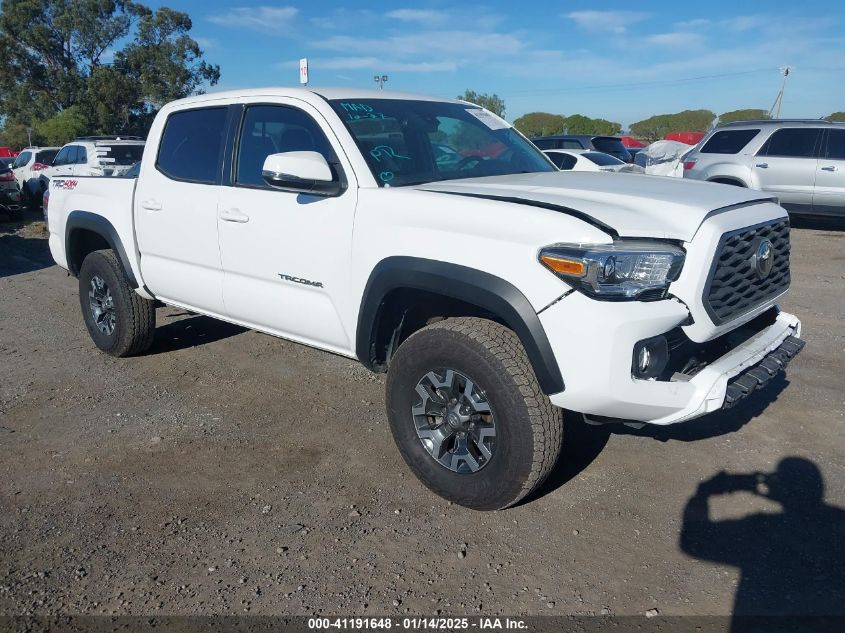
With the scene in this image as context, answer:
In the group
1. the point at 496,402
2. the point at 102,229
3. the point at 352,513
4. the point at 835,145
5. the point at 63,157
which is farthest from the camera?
the point at 63,157

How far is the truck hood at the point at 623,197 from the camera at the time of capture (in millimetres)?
2916

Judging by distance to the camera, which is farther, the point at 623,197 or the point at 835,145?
the point at 835,145

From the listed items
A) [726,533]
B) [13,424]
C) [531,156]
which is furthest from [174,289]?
[726,533]

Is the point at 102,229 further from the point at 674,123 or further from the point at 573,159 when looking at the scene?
the point at 674,123

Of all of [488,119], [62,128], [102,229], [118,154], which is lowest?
[102,229]

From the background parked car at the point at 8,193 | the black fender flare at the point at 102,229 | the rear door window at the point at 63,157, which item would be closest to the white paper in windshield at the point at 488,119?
the black fender flare at the point at 102,229

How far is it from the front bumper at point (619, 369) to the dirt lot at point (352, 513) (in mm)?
666

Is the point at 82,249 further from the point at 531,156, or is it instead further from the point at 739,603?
the point at 739,603

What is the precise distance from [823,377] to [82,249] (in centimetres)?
581

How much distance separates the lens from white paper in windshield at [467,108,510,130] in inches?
182

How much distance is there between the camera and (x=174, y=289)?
482 cm

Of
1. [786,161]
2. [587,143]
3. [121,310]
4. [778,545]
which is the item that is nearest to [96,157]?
[121,310]

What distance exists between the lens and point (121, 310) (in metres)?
5.29

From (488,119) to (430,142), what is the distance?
0.75 meters
